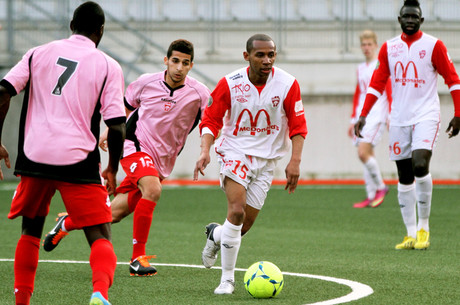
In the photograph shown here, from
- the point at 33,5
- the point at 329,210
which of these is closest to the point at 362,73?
the point at 329,210

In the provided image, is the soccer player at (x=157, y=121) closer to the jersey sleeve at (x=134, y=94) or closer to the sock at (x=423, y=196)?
the jersey sleeve at (x=134, y=94)

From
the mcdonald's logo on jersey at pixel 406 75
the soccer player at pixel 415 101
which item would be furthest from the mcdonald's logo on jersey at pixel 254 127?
the mcdonald's logo on jersey at pixel 406 75

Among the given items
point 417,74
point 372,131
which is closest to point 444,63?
point 417,74

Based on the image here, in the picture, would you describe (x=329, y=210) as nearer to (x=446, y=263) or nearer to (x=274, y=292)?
(x=446, y=263)

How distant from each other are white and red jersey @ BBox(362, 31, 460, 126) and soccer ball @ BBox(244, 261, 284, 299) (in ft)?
11.6

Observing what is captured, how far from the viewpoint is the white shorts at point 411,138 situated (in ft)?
30.7

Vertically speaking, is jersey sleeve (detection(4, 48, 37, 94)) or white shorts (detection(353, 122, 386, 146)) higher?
jersey sleeve (detection(4, 48, 37, 94))

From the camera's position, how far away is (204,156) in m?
6.73

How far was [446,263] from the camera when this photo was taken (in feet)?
27.2

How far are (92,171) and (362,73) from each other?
10087mm

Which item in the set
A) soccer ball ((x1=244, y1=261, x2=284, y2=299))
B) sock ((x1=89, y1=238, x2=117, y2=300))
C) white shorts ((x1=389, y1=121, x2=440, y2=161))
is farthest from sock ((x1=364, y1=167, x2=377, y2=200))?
sock ((x1=89, y1=238, x2=117, y2=300))

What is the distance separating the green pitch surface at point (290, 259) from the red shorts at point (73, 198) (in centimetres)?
109

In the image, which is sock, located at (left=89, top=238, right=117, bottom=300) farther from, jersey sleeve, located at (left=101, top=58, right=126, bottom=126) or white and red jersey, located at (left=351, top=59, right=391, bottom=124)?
white and red jersey, located at (left=351, top=59, right=391, bottom=124)

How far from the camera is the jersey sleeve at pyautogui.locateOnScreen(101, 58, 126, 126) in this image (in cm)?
530
